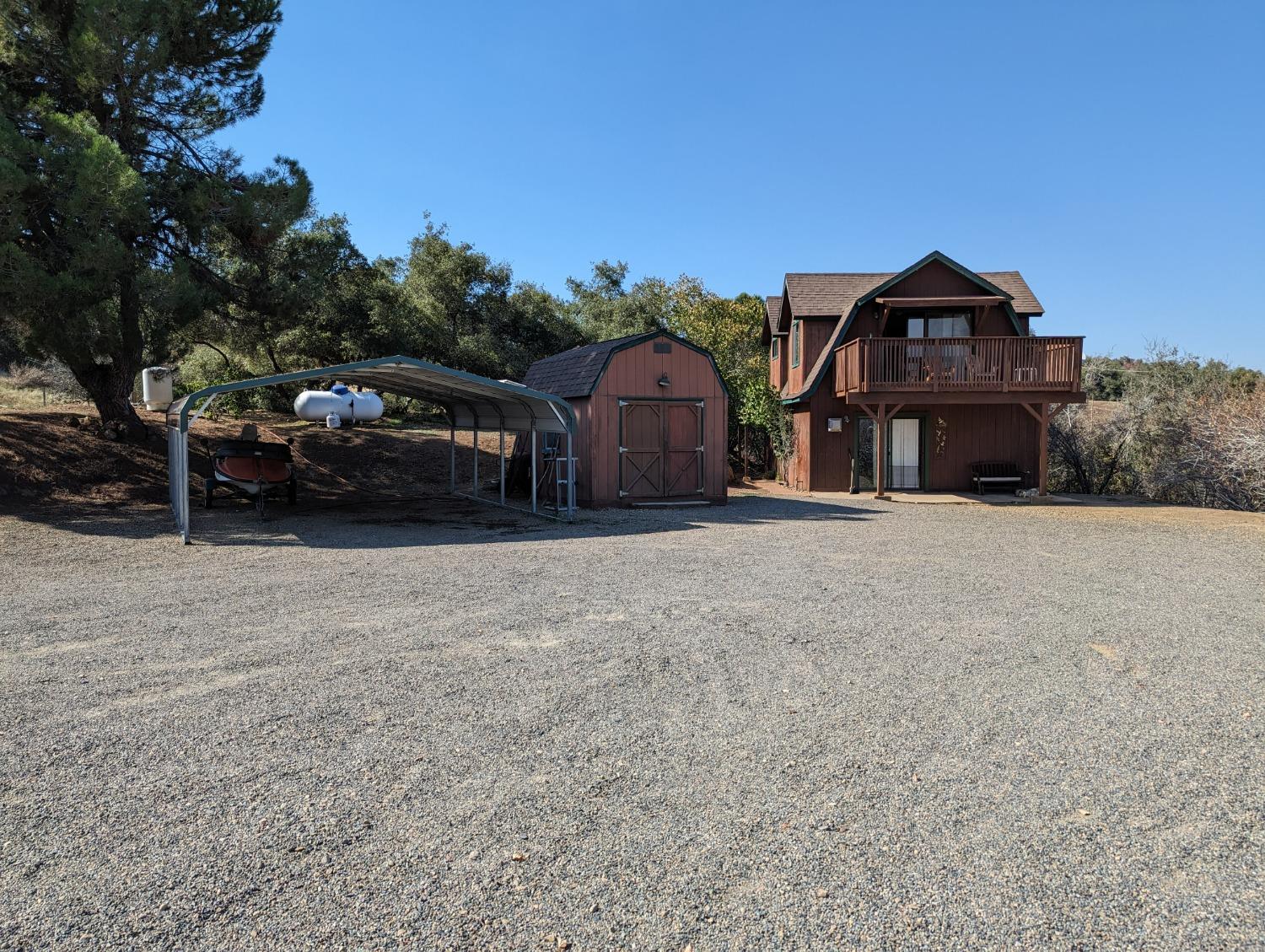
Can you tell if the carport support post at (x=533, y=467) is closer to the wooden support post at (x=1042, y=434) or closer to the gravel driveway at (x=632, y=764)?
the gravel driveway at (x=632, y=764)

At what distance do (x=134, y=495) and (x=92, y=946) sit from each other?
15.3 metres

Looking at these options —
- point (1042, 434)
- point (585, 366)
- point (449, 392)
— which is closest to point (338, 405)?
point (449, 392)

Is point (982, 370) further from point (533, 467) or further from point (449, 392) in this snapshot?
point (449, 392)

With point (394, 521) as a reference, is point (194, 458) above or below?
above

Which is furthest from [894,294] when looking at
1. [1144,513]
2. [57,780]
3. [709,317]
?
[57,780]

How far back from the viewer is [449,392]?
1708 centimetres

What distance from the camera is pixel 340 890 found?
294 centimetres

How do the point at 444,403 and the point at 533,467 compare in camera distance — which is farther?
the point at 444,403

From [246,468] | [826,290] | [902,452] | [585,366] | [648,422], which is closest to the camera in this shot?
[246,468]

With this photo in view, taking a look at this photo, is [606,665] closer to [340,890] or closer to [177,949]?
[340,890]

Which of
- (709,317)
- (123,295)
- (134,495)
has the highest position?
(709,317)

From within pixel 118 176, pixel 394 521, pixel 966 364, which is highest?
pixel 118 176

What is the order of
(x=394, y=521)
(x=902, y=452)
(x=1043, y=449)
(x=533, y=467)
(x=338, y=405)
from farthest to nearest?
(x=902, y=452)
(x=1043, y=449)
(x=533, y=467)
(x=338, y=405)
(x=394, y=521)

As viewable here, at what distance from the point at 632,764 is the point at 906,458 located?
56.9ft
